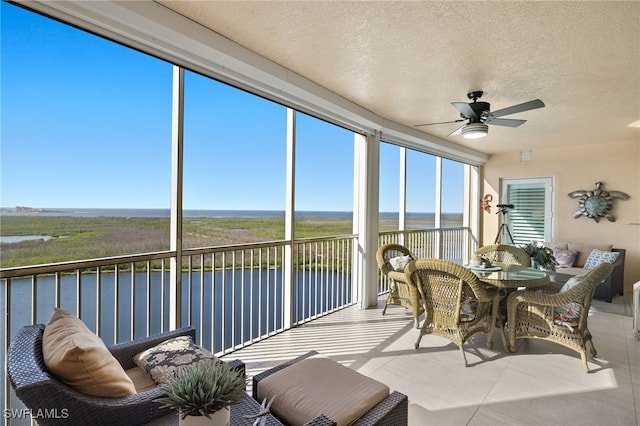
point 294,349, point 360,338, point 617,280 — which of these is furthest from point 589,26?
point 617,280

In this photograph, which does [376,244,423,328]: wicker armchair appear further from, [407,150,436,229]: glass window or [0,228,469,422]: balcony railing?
[407,150,436,229]: glass window

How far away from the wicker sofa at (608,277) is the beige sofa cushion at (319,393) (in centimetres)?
452

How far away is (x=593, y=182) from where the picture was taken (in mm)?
5926

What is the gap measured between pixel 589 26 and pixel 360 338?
325cm

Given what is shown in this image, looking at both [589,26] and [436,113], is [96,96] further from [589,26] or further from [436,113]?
[589,26]

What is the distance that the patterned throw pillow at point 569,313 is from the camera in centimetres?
273

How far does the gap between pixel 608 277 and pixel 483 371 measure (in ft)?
12.0

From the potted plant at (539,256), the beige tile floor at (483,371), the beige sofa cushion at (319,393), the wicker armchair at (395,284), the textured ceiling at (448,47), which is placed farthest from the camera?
the potted plant at (539,256)

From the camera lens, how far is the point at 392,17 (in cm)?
205

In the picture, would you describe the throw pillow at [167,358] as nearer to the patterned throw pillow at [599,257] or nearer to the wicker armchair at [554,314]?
the wicker armchair at [554,314]

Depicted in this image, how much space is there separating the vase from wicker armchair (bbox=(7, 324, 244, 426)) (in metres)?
0.27

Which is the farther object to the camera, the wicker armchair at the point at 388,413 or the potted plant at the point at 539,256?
the potted plant at the point at 539,256

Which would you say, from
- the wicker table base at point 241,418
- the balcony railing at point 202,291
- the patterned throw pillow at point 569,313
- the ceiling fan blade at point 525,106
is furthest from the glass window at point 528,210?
the wicker table base at point 241,418

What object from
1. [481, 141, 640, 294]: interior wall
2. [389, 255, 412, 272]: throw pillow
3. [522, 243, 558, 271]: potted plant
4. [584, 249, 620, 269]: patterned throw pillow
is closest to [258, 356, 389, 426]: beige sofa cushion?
[389, 255, 412, 272]: throw pillow
